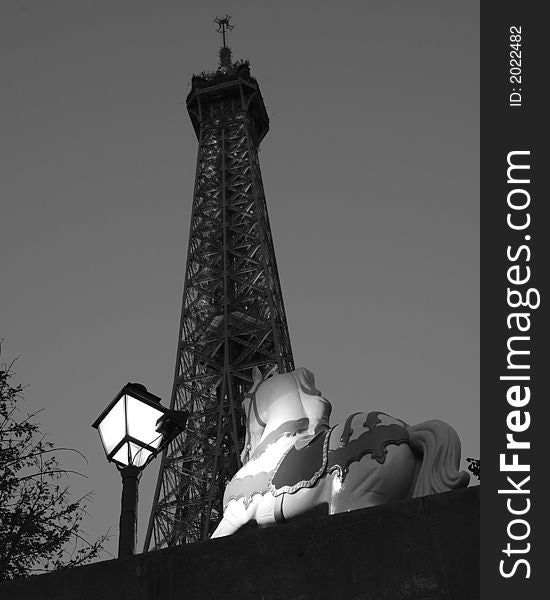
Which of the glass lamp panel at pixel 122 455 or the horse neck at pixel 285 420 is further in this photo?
the horse neck at pixel 285 420

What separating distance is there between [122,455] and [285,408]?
225cm

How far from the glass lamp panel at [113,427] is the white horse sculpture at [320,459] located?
5.52 feet

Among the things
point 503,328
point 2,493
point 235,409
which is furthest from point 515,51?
point 235,409

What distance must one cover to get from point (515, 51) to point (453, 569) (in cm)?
388

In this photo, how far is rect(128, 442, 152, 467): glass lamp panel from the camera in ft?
21.6

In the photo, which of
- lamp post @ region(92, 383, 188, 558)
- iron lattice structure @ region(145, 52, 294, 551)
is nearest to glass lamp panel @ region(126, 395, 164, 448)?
lamp post @ region(92, 383, 188, 558)

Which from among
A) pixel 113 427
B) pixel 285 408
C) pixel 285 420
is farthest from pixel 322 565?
pixel 285 408

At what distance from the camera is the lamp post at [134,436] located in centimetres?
656

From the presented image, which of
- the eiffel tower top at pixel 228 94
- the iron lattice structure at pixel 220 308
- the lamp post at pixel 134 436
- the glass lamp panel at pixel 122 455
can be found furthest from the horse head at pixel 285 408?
the eiffel tower top at pixel 228 94

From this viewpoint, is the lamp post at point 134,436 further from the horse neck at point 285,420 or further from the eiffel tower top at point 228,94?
the eiffel tower top at point 228,94

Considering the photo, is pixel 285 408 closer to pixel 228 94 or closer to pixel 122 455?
pixel 122 455

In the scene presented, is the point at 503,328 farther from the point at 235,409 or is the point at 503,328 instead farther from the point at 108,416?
the point at 235,409

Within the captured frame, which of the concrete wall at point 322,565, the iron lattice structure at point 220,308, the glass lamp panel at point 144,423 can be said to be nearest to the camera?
the concrete wall at point 322,565

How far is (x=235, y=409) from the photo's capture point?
2106 inches
